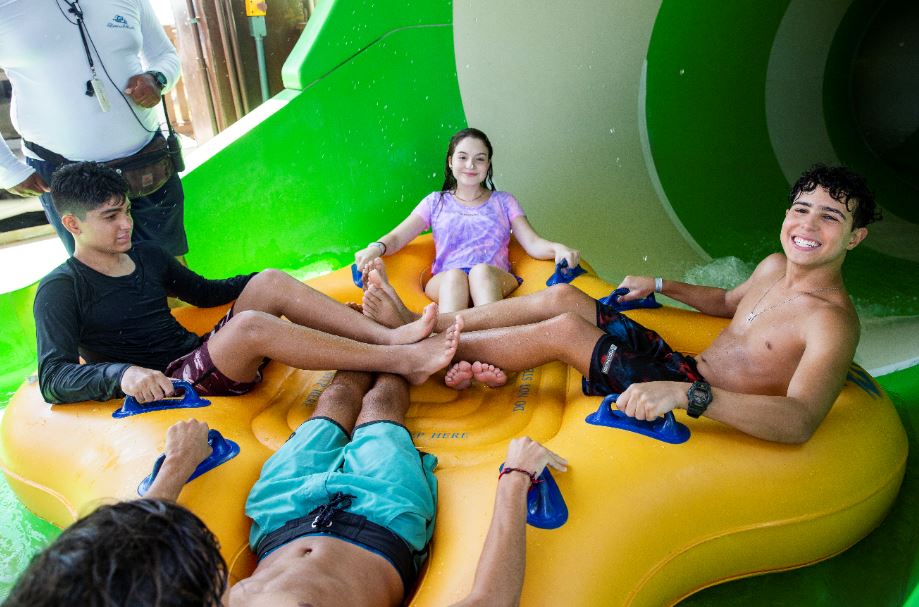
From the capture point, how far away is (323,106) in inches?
116

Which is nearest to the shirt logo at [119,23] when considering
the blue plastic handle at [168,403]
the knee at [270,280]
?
the knee at [270,280]

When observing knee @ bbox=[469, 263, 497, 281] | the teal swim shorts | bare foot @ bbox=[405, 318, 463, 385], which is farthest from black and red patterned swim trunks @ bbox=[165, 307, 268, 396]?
knee @ bbox=[469, 263, 497, 281]

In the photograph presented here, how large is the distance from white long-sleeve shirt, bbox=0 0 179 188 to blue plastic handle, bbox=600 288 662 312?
1.49m

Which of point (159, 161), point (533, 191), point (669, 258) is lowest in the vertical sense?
point (669, 258)

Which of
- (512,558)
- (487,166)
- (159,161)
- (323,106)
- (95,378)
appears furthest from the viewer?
(323,106)

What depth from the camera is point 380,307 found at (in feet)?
6.26

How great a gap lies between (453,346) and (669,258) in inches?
67.1

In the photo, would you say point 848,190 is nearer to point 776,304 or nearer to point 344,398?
point 776,304

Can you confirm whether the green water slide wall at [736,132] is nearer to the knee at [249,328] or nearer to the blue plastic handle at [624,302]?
the blue plastic handle at [624,302]

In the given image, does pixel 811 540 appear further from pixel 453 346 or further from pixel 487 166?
pixel 487 166

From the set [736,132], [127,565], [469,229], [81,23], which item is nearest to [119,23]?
[81,23]

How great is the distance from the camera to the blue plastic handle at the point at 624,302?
2053mm

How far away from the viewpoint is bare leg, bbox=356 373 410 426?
64.1 inches

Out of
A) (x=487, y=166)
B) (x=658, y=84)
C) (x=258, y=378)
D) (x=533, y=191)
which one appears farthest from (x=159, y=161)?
(x=658, y=84)
